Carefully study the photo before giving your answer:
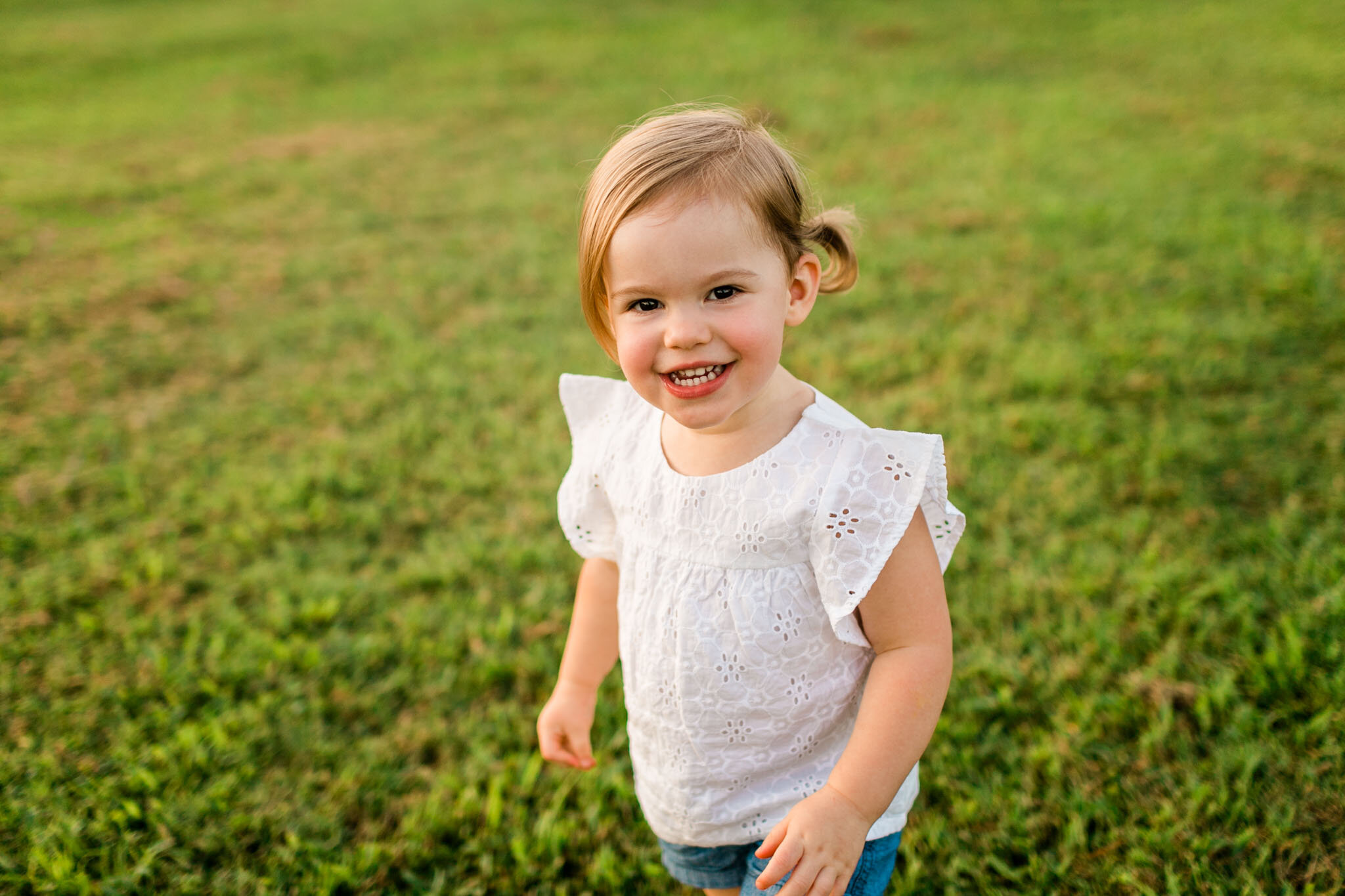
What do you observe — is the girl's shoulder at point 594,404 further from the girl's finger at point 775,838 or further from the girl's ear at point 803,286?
the girl's finger at point 775,838

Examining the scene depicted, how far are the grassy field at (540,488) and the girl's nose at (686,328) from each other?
1369 millimetres

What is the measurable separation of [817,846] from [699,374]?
0.63 m

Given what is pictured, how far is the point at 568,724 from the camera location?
64.1 inches

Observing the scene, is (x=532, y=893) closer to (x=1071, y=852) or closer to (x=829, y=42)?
(x=1071, y=852)

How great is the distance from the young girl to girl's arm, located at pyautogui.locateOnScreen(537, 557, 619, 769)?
4.0 inches

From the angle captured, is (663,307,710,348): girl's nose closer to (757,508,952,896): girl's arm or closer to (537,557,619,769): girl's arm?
(757,508,952,896): girl's arm

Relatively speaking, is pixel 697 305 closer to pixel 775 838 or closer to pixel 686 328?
pixel 686 328

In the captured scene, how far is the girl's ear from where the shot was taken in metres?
1.29

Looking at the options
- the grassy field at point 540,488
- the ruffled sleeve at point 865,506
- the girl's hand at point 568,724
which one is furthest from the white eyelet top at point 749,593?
the grassy field at point 540,488

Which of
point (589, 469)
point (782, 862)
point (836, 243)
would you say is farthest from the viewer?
point (589, 469)

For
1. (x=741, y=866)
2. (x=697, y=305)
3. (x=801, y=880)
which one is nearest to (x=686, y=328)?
(x=697, y=305)

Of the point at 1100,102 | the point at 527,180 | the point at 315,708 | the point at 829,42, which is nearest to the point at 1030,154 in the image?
the point at 1100,102

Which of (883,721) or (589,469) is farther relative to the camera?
(589,469)

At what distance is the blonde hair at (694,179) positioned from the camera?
3.77 feet
